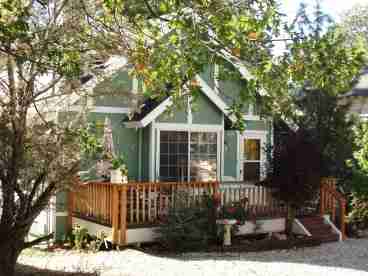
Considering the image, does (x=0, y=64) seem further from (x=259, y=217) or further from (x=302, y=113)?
(x=302, y=113)

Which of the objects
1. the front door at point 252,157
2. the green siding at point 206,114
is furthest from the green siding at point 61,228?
the front door at point 252,157

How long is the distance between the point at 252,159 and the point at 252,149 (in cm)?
36

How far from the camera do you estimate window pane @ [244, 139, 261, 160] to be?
1908cm

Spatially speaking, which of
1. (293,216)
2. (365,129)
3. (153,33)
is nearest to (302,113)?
(365,129)

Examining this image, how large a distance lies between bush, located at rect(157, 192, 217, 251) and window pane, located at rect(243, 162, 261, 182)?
207 inches

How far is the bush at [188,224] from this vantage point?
513 inches

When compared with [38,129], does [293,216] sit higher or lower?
lower

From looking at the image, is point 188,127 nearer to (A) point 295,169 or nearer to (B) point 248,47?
(A) point 295,169

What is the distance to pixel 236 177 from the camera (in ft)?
61.1

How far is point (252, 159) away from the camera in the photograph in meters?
19.2

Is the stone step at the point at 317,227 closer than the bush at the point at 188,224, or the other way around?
the bush at the point at 188,224

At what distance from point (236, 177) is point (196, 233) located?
5812mm

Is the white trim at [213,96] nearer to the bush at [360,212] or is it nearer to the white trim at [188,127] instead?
the white trim at [188,127]

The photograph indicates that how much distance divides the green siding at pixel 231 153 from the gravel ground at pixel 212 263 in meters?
5.15
